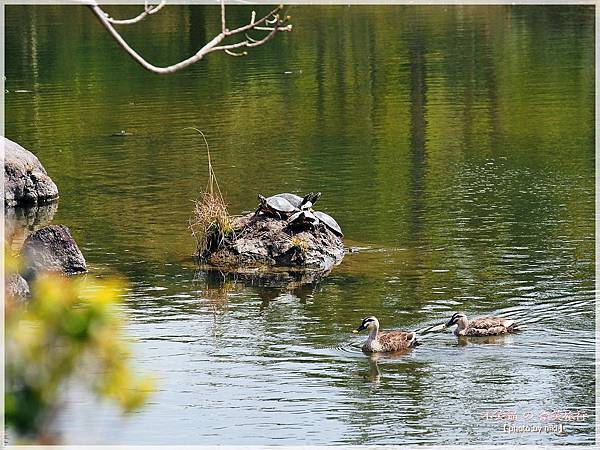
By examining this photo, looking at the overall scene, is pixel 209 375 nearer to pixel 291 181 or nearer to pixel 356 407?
pixel 356 407

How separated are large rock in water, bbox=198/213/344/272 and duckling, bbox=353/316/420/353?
3.92 meters

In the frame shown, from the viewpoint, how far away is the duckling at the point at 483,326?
14258mm

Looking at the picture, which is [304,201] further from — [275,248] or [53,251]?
[53,251]

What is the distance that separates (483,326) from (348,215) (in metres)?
7.41

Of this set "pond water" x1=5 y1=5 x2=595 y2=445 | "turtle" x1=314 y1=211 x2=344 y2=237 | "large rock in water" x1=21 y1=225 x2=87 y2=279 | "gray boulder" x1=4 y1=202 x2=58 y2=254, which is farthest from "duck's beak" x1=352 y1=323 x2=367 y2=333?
"gray boulder" x1=4 y1=202 x2=58 y2=254

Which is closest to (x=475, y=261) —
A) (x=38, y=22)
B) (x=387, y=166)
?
(x=387, y=166)

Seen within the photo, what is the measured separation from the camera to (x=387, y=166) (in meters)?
26.2

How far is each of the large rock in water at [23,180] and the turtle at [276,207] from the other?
229 inches

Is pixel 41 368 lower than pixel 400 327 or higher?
higher

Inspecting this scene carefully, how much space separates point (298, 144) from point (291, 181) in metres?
4.50

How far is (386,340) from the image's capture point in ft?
45.4

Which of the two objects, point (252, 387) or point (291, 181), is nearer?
point (252, 387)

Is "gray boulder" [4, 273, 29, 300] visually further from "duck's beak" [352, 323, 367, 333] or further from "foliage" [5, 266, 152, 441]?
"foliage" [5, 266, 152, 441]

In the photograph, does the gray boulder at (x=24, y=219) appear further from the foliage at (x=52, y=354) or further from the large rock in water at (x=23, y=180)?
the foliage at (x=52, y=354)
